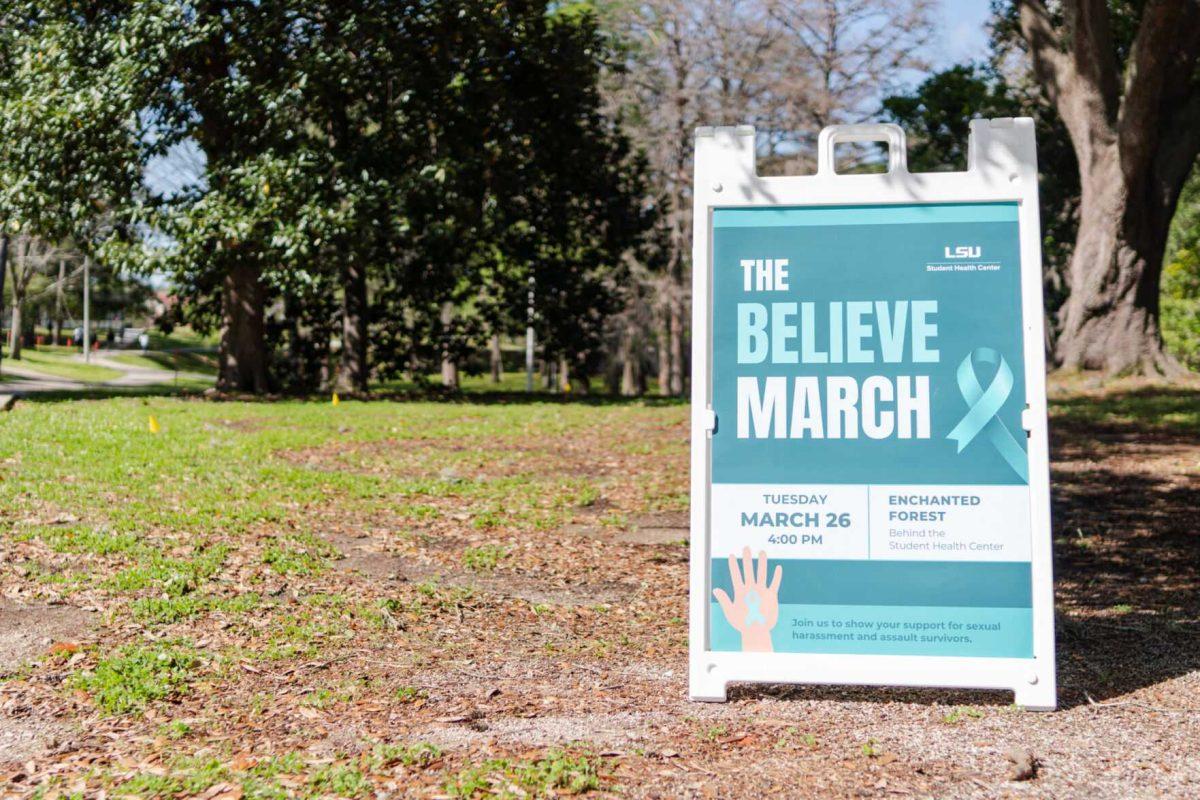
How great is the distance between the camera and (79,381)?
3494 cm

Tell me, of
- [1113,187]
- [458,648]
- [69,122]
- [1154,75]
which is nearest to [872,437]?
[458,648]

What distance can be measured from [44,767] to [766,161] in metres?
26.4

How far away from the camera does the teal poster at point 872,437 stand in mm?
4375

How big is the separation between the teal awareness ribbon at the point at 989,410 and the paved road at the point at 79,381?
723 inches

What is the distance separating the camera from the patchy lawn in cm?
382

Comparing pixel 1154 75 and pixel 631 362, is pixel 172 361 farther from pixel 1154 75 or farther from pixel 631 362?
pixel 1154 75

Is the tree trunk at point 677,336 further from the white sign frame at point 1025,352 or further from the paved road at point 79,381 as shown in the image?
the white sign frame at point 1025,352

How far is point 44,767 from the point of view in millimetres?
3898

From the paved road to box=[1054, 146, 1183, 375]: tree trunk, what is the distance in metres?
16.7

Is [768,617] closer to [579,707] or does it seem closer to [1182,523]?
[579,707]

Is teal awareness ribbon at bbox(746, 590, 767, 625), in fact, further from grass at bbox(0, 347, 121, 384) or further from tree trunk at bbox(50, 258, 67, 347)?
tree trunk at bbox(50, 258, 67, 347)

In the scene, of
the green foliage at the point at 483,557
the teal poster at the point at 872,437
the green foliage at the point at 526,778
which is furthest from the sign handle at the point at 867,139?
the green foliage at the point at 483,557

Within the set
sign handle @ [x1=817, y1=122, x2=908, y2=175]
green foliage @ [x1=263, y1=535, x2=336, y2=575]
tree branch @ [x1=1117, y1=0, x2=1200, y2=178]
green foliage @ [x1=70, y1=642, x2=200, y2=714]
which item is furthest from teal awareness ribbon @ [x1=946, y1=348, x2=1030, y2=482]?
tree branch @ [x1=1117, y1=0, x2=1200, y2=178]

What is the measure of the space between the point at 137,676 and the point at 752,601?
251 cm
